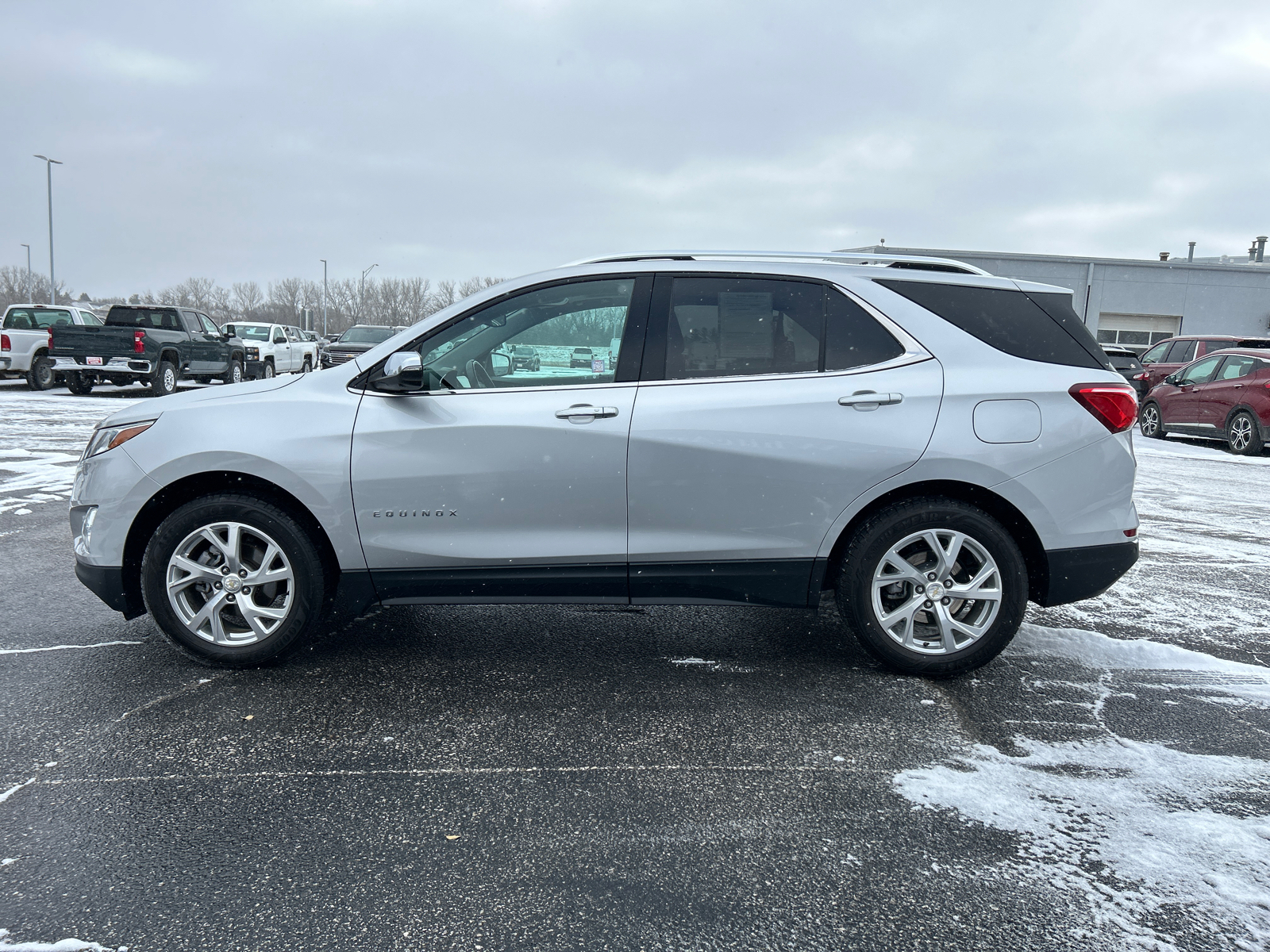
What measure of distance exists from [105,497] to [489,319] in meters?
1.84

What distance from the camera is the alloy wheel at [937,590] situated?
3.84m

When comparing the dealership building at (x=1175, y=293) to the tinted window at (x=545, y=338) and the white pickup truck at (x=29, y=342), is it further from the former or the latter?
the tinted window at (x=545, y=338)

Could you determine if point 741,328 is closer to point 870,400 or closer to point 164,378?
point 870,400

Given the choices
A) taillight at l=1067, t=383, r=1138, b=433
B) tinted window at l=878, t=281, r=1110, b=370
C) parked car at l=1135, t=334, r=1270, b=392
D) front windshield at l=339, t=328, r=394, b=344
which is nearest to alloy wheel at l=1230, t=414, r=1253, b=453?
parked car at l=1135, t=334, r=1270, b=392

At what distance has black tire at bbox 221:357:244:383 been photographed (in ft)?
76.2

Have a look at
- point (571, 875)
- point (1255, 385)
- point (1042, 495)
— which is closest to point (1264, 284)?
point (1255, 385)

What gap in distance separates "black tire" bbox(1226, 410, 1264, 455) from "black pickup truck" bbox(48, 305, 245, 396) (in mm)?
20732

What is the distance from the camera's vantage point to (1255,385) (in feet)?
45.1

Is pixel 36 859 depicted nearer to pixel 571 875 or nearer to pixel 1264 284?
pixel 571 875

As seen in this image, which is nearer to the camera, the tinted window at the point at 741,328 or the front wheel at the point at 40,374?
the tinted window at the point at 741,328

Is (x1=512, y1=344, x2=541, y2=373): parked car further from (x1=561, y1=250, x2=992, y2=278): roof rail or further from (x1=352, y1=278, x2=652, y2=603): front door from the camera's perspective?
(x1=561, y1=250, x2=992, y2=278): roof rail

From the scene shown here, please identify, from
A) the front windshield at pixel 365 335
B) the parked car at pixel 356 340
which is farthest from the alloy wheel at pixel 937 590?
the front windshield at pixel 365 335

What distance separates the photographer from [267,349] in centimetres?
2920

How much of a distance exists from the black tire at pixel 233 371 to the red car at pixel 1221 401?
68.1 ft
